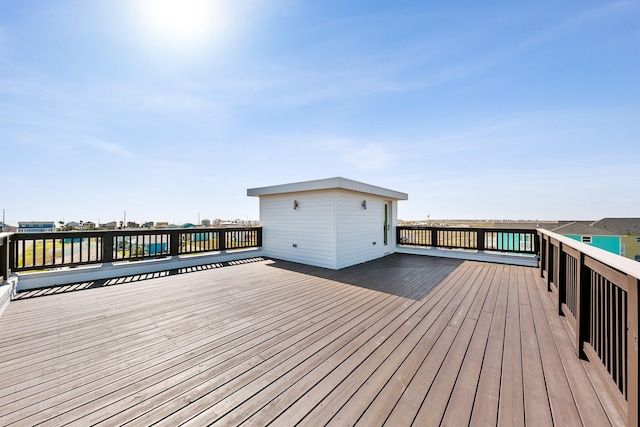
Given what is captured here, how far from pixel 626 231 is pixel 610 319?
84.7 feet

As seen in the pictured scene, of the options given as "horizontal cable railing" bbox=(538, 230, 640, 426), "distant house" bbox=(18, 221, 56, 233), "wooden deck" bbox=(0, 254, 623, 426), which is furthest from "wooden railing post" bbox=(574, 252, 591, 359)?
"distant house" bbox=(18, 221, 56, 233)

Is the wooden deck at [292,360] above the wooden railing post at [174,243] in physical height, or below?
below

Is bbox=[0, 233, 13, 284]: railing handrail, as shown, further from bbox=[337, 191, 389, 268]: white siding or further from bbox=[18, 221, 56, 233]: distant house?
bbox=[337, 191, 389, 268]: white siding

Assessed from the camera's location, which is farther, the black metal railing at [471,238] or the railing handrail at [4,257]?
the black metal railing at [471,238]

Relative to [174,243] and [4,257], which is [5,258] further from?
[174,243]

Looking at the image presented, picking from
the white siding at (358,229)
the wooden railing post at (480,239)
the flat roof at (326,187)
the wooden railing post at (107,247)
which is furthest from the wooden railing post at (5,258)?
the wooden railing post at (480,239)

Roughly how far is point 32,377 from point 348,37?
7.63 m

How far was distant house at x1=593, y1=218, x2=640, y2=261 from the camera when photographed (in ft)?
53.0

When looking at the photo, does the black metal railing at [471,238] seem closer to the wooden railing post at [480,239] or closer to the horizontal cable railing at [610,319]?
the wooden railing post at [480,239]

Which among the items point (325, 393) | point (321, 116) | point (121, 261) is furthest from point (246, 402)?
point (321, 116)

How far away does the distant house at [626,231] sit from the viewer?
16141 millimetres

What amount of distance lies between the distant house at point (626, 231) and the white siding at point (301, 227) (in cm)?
2266

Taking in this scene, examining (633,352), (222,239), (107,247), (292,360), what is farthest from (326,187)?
(107,247)

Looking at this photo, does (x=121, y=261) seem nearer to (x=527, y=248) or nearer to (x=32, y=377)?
(x=32, y=377)
